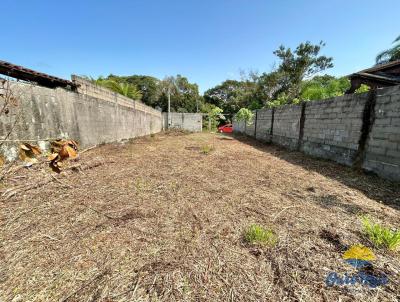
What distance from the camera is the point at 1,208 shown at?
8.20 feet

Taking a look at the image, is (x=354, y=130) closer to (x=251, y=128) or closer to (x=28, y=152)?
(x=28, y=152)

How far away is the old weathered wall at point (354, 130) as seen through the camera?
3.84 m

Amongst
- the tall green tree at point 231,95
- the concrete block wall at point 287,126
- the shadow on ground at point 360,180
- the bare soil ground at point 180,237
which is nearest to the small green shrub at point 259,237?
the bare soil ground at point 180,237

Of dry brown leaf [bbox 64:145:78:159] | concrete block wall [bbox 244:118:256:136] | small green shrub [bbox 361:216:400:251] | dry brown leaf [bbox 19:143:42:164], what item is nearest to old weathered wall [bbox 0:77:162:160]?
dry brown leaf [bbox 19:143:42:164]

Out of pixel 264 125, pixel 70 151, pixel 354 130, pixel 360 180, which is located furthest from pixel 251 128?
pixel 70 151

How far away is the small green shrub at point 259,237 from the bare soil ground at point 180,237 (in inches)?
2.6

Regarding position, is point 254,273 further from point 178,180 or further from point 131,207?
point 178,180

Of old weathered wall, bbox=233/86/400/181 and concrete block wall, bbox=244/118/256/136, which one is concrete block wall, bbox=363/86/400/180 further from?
concrete block wall, bbox=244/118/256/136

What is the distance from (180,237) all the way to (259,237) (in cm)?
75

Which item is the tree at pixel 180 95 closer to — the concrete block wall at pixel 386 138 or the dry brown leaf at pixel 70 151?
the concrete block wall at pixel 386 138

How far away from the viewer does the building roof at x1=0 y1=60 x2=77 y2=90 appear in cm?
405

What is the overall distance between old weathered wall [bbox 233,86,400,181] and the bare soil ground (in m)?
0.64

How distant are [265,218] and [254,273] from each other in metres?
0.93

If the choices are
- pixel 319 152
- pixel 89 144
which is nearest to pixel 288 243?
pixel 319 152
